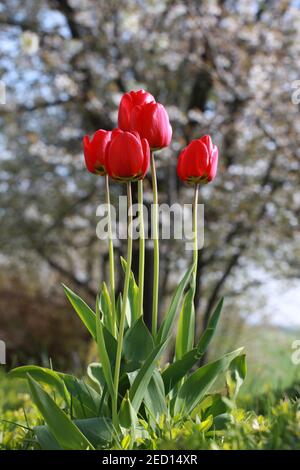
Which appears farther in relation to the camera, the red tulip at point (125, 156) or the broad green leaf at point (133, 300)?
the broad green leaf at point (133, 300)

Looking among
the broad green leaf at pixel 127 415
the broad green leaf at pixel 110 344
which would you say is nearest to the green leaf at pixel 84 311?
the broad green leaf at pixel 110 344

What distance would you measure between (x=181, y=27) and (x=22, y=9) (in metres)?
2.03

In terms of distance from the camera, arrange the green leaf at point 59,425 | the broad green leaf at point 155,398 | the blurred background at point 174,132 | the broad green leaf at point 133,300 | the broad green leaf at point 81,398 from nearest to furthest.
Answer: the green leaf at point 59,425 < the broad green leaf at point 155,398 < the broad green leaf at point 81,398 < the broad green leaf at point 133,300 < the blurred background at point 174,132

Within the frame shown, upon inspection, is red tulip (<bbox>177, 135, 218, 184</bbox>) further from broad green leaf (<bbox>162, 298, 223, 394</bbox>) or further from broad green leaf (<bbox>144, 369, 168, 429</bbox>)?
broad green leaf (<bbox>144, 369, 168, 429</bbox>)

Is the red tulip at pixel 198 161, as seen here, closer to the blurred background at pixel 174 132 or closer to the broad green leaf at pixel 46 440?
the broad green leaf at pixel 46 440

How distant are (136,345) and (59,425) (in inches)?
14.5

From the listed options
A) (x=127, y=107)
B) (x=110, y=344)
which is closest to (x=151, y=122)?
(x=127, y=107)

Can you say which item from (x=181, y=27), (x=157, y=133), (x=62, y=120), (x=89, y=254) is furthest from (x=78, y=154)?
(x=157, y=133)

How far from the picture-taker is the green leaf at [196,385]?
6.80 feet

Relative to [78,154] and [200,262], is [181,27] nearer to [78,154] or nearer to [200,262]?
[78,154]

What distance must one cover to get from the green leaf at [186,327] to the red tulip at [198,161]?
1.18ft

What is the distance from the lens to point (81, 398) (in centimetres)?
215

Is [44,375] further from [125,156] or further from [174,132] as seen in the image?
[174,132]

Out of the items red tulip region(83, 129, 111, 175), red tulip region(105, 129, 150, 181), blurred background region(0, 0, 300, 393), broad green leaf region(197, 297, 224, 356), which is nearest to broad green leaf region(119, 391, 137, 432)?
broad green leaf region(197, 297, 224, 356)
